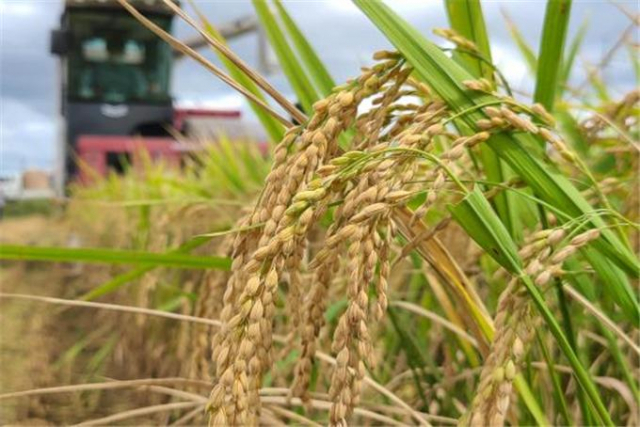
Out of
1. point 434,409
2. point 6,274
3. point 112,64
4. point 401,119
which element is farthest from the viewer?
point 112,64

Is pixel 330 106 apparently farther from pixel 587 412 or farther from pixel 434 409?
pixel 434 409

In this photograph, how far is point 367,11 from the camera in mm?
1063

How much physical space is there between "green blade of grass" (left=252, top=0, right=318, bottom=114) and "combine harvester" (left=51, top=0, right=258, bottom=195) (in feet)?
28.5

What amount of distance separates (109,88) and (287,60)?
9633mm

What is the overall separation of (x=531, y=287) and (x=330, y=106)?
0.78 feet

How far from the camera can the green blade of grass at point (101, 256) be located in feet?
4.04

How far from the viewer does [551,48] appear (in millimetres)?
1172

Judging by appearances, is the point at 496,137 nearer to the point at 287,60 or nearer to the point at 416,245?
the point at 416,245

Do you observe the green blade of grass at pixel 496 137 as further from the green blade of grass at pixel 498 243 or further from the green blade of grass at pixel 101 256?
the green blade of grass at pixel 101 256

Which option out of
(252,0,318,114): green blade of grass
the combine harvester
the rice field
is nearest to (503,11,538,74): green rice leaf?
the rice field

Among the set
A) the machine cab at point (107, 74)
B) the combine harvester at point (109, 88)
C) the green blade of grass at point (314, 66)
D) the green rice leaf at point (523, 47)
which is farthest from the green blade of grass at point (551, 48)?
the machine cab at point (107, 74)

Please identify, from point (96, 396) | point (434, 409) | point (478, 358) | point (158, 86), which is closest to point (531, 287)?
point (478, 358)

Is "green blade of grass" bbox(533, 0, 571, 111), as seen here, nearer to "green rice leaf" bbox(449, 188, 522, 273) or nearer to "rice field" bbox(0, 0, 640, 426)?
"rice field" bbox(0, 0, 640, 426)

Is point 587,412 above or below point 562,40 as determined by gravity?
below
